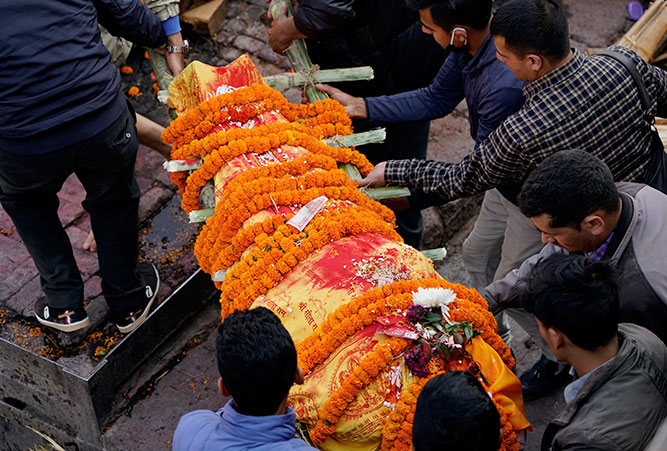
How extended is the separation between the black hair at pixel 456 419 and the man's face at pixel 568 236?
0.81 metres

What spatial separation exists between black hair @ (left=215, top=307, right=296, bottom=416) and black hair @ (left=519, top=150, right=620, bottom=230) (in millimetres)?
1078

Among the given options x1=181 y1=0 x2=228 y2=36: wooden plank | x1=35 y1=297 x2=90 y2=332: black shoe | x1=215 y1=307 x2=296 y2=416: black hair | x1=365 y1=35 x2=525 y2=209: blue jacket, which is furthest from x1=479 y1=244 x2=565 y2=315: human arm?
x1=181 y1=0 x2=228 y2=36: wooden plank

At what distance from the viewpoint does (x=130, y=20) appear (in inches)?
131

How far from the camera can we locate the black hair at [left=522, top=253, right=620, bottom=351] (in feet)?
6.57

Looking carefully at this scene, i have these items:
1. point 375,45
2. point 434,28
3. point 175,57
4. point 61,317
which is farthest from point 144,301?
point 434,28

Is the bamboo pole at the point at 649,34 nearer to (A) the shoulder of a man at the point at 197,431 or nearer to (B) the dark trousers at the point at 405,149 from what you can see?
(B) the dark trousers at the point at 405,149

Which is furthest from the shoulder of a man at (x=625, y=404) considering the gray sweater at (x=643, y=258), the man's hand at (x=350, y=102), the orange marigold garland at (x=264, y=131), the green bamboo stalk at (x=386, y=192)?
the man's hand at (x=350, y=102)

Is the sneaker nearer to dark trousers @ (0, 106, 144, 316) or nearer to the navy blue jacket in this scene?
dark trousers @ (0, 106, 144, 316)

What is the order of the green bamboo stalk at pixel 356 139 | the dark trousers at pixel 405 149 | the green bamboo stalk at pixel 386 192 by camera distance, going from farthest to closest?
the dark trousers at pixel 405 149 → the green bamboo stalk at pixel 356 139 → the green bamboo stalk at pixel 386 192

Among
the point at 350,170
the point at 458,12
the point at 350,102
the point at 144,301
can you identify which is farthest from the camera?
the point at 144,301

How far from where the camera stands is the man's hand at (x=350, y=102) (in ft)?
11.7

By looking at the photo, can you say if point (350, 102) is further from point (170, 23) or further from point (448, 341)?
point (448, 341)

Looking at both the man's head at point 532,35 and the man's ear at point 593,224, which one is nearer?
the man's ear at point 593,224

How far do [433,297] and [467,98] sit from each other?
1288 millimetres
